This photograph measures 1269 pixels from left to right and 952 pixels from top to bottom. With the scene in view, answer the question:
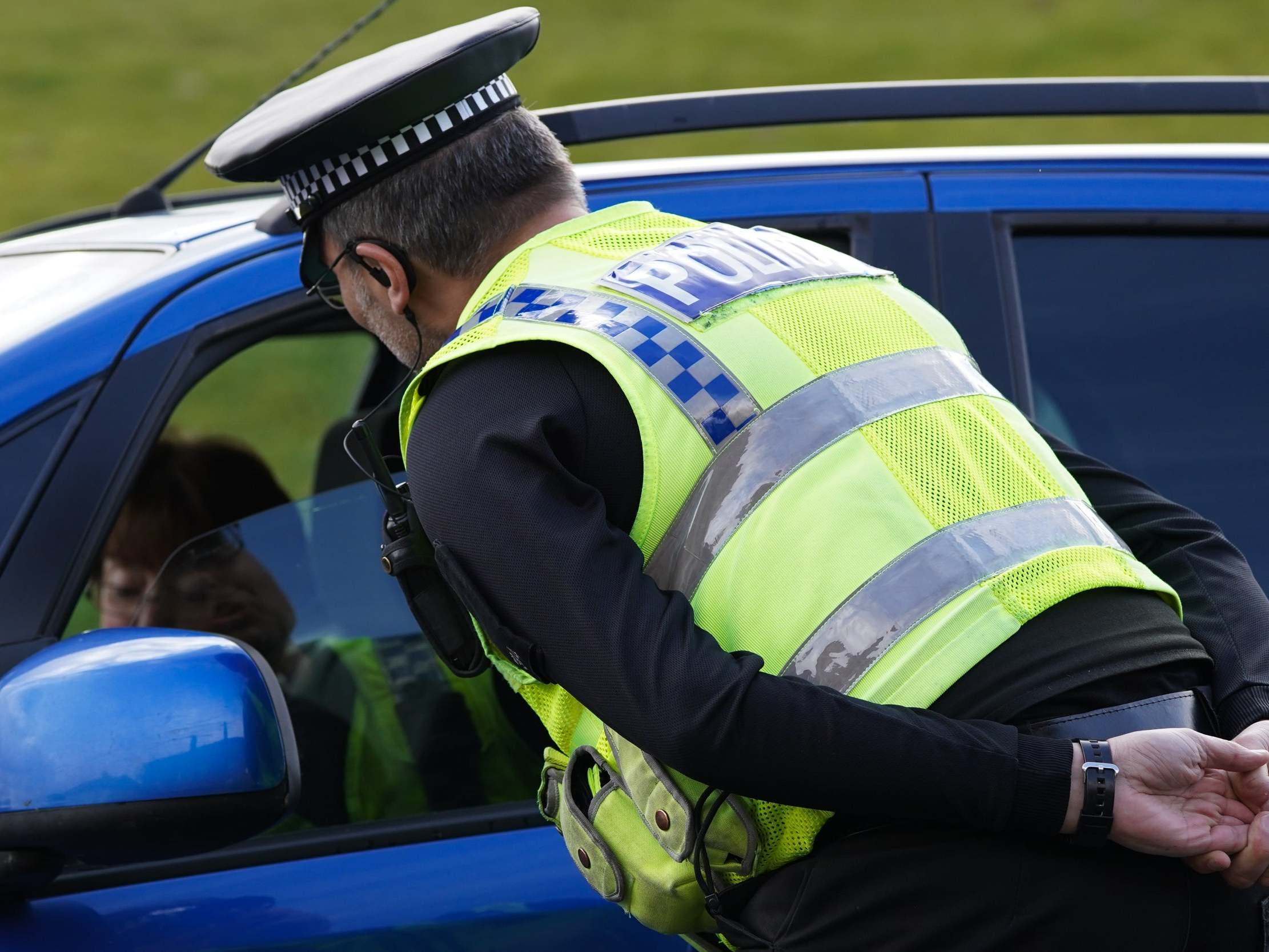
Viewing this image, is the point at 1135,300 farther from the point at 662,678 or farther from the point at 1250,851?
the point at 662,678

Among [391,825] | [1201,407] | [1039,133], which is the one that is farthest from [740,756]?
[1039,133]

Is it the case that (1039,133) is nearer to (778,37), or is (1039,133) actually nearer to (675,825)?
(778,37)

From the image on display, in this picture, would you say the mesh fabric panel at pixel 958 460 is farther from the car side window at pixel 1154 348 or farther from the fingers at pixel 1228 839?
the car side window at pixel 1154 348

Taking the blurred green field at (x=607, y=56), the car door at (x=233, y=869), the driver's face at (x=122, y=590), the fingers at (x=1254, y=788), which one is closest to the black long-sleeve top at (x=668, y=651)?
the fingers at (x=1254, y=788)

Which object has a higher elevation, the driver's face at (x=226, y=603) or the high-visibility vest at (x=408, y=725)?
the driver's face at (x=226, y=603)

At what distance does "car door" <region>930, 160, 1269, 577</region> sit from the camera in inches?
74.8

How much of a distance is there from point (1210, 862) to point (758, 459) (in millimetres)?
525

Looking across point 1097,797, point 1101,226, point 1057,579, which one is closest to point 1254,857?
point 1097,797

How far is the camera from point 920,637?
1.26 metres

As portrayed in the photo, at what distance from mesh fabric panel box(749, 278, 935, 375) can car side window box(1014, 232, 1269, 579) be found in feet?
1.69

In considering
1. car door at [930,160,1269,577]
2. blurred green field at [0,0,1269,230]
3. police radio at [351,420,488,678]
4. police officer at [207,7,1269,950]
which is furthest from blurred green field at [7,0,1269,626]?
police officer at [207,7,1269,950]

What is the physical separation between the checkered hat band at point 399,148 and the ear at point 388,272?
0.07 metres

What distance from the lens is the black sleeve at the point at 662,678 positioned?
1.20 meters

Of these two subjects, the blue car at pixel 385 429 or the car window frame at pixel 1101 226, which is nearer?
the blue car at pixel 385 429
